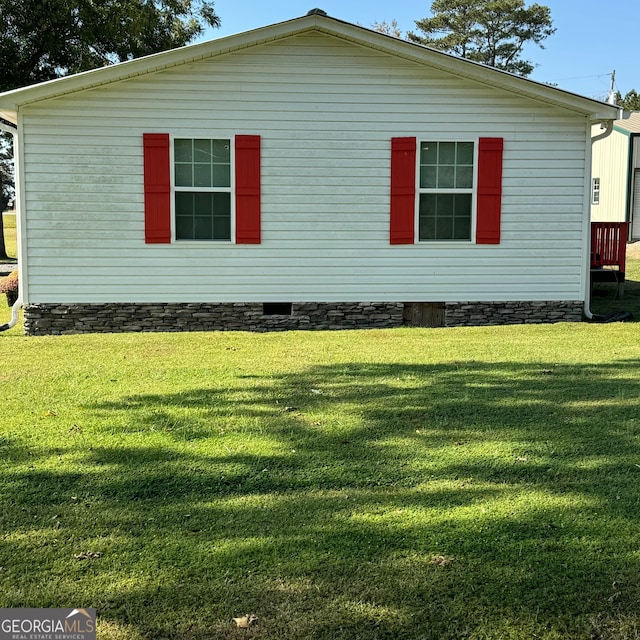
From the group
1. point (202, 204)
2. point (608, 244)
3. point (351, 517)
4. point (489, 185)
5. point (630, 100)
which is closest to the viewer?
point (351, 517)

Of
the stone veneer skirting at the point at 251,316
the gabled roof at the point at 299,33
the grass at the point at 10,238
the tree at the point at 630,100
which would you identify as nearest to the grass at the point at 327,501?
the stone veneer skirting at the point at 251,316

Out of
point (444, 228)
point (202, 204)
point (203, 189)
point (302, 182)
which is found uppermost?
point (302, 182)

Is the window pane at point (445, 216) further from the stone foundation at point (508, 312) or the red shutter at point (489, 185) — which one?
the stone foundation at point (508, 312)

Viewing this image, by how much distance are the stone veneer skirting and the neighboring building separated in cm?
1611

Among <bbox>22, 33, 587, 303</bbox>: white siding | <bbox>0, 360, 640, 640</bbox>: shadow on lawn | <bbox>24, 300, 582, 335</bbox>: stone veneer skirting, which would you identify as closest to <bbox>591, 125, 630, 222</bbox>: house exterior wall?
<bbox>22, 33, 587, 303</bbox>: white siding

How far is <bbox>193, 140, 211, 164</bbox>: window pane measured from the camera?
9.15 metres

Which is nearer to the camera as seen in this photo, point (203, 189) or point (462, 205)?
point (203, 189)

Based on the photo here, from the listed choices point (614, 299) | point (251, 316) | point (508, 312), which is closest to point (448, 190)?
point (508, 312)

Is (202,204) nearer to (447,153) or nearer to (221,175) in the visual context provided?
(221,175)

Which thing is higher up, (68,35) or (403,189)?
(68,35)

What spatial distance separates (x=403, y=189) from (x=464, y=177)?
2.69ft

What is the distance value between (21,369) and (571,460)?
4.83 metres

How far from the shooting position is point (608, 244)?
1177 cm

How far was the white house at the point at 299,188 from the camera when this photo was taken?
8984 mm
